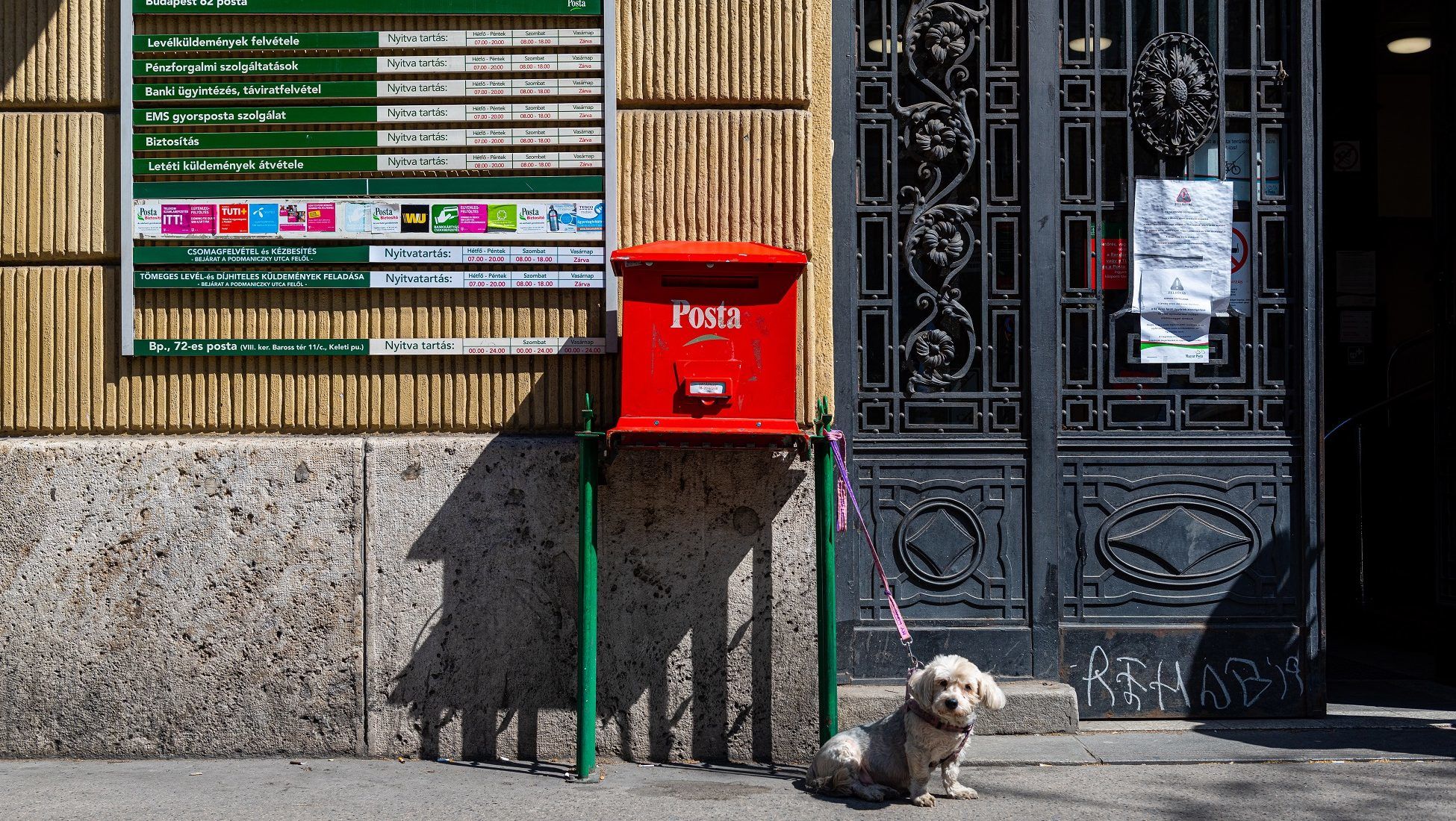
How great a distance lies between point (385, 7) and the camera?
5.23 metres

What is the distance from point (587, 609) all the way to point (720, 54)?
2.58 meters

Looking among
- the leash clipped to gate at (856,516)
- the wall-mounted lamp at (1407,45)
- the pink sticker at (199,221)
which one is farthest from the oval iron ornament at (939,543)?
the wall-mounted lamp at (1407,45)

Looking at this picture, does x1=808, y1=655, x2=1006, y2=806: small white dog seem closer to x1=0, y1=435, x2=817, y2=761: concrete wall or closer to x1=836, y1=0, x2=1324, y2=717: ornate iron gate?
x1=0, y1=435, x2=817, y2=761: concrete wall

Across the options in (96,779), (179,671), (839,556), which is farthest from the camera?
(839,556)

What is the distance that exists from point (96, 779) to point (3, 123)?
118 inches

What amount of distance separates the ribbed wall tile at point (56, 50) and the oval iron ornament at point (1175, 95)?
193 inches

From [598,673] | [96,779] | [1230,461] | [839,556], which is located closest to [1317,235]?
[1230,461]

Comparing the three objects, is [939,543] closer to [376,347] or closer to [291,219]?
[376,347]

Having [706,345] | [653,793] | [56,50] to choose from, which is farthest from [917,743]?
[56,50]

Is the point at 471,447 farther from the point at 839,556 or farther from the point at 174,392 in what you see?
the point at 839,556

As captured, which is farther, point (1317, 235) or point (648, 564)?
point (1317, 235)

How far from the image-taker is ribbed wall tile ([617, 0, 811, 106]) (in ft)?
17.1

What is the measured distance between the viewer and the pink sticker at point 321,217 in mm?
5223

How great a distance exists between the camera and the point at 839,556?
17.9ft
